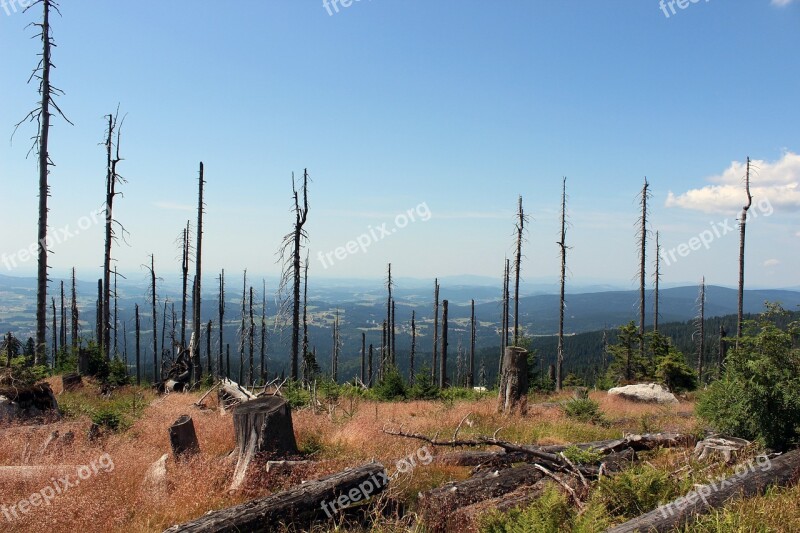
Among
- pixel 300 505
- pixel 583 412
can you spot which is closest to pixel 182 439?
pixel 300 505

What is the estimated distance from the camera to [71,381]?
1636 centimetres

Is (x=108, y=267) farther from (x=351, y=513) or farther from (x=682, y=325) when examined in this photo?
(x=682, y=325)

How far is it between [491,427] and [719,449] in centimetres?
480

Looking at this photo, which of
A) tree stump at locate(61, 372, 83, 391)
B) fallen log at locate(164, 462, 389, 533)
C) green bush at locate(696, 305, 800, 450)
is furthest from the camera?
tree stump at locate(61, 372, 83, 391)

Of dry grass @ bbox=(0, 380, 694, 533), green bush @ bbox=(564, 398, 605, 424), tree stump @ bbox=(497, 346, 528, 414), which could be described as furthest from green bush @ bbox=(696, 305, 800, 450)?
tree stump @ bbox=(497, 346, 528, 414)

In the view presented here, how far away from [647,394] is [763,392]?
1705 centimetres

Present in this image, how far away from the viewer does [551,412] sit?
13992mm

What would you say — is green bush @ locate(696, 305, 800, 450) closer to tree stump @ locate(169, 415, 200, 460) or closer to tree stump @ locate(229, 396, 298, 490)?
tree stump @ locate(229, 396, 298, 490)

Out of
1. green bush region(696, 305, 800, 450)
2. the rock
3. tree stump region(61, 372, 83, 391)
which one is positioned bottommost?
the rock

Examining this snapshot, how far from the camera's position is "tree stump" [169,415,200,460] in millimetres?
7344

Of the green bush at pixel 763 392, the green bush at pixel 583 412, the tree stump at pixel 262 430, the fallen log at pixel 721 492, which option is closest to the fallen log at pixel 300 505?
the tree stump at pixel 262 430

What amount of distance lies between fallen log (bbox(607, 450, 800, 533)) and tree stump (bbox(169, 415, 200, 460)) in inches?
249

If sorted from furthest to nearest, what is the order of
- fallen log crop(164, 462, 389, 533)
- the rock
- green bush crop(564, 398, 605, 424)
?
the rock
green bush crop(564, 398, 605, 424)
fallen log crop(164, 462, 389, 533)

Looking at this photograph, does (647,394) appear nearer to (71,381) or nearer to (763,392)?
(763,392)
